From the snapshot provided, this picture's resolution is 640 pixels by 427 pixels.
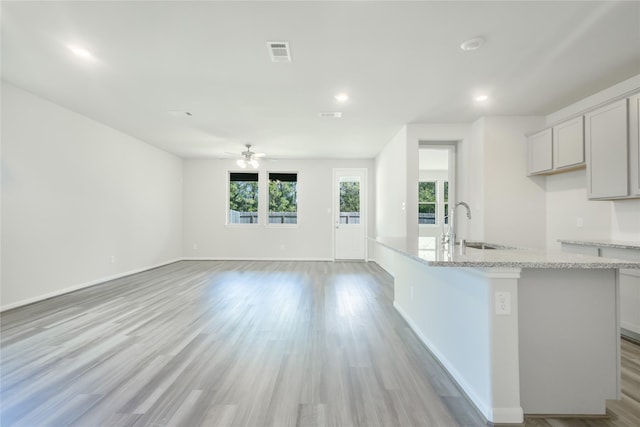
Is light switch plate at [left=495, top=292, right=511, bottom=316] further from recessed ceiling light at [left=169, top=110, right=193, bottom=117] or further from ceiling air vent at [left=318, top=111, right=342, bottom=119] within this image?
recessed ceiling light at [left=169, top=110, right=193, bottom=117]

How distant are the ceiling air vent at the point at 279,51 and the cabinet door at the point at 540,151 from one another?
368cm

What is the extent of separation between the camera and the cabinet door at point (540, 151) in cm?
387

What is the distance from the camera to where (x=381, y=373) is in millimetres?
2096

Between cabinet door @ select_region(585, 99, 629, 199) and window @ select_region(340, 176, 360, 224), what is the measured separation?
487 cm

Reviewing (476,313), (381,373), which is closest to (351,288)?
(381,373)

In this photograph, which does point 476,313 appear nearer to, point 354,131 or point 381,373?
point 381,373

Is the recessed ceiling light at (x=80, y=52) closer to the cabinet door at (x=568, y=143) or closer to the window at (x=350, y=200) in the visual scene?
the cabinet door at (x=568, y=143)

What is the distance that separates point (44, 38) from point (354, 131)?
4.10 metres

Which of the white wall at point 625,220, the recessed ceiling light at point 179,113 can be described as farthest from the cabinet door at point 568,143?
the recessed ceiling light at point 179,113

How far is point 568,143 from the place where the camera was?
3545mm

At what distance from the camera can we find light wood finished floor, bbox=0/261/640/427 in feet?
5.41

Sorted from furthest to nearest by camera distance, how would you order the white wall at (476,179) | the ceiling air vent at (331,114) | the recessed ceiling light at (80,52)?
1. the white wall at (476,179)
2. the ceiling air vent at (331,114)
3. the recessed ceiling light at (80,52)

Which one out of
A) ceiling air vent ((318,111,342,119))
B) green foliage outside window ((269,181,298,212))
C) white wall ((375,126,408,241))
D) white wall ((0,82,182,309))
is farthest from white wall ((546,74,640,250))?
white wall ((0,82,182,309))

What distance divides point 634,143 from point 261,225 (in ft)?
22.6
